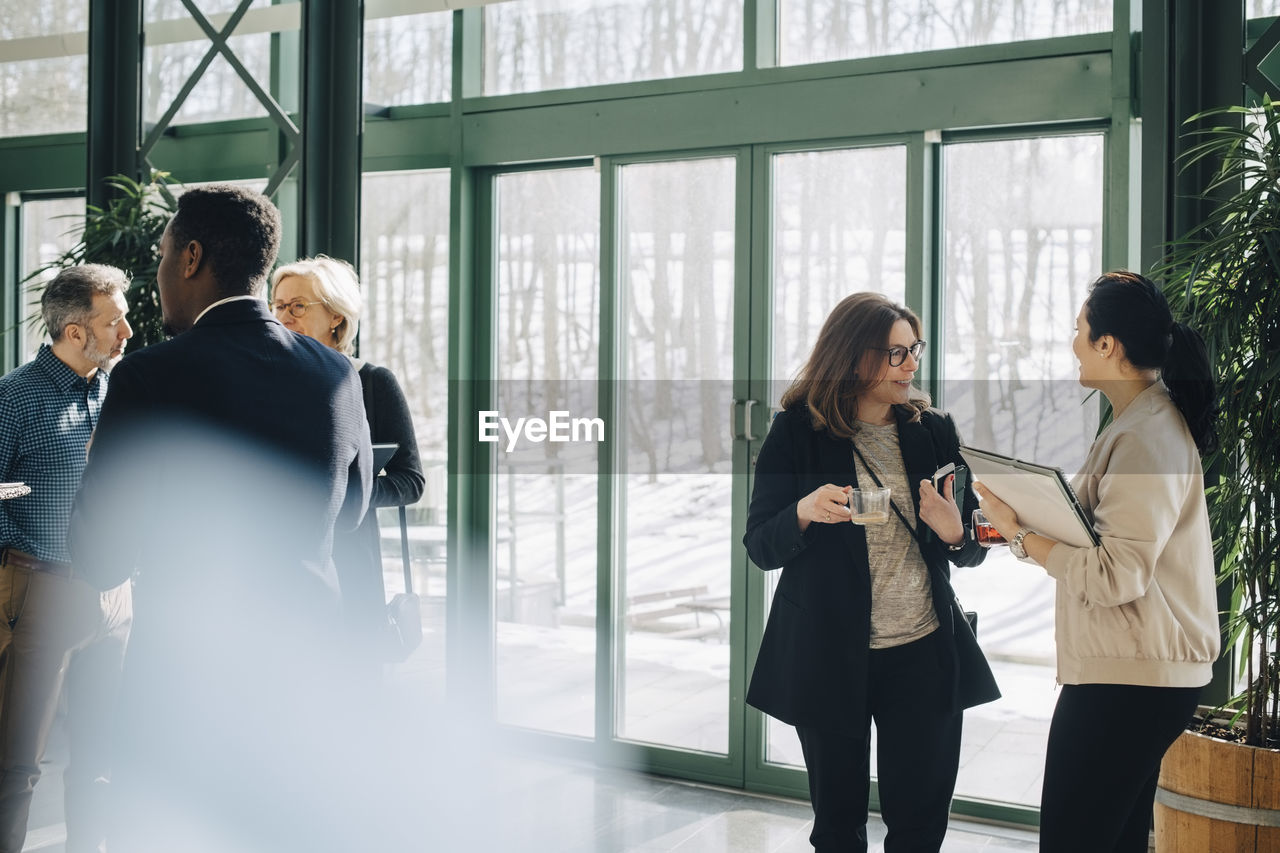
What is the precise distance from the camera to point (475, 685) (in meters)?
4.64

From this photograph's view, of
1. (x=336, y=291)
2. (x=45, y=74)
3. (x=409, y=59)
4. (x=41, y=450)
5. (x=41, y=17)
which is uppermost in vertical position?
(x=41, y=17)

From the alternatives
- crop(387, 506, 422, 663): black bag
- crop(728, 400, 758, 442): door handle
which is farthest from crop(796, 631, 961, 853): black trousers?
crop(728, 400, 758, 442): door handle

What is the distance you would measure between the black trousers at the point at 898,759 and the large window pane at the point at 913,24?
2.18m

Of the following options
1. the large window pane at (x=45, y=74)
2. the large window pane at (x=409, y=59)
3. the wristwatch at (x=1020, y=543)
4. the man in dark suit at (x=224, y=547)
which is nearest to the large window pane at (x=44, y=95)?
the large window pane at (x=45, y=74)

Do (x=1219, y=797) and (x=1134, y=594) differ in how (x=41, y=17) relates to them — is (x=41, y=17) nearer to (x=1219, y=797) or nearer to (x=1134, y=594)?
(x=1134, y=594)

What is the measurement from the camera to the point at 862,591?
8.23 ft

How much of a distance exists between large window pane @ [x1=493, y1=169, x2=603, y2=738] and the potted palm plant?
2.19 m

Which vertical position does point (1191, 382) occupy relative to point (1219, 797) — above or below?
above

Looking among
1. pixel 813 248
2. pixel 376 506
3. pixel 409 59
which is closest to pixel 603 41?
pixel 409 59

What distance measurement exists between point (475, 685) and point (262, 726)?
2.85 metres

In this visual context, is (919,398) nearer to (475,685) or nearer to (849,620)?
(849,620)

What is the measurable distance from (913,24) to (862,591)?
2.24 metres

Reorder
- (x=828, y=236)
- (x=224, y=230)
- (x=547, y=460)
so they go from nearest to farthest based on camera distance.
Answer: (x=224, y=230)
(x=828, y=236)
(x=547, y=460)

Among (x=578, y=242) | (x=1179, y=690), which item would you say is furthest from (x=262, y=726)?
(x=578, y=242)
